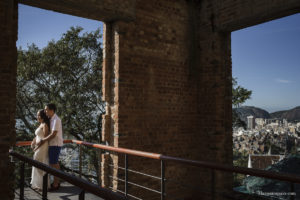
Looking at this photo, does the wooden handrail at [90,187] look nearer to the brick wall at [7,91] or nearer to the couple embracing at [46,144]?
the brick wall at [7,91]

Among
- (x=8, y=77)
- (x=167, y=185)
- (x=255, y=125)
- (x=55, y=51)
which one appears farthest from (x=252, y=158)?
(x=255, y=125)

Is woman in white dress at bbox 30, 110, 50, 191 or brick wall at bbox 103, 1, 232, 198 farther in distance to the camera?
brick wall at bbox 103, 1, 232, 198

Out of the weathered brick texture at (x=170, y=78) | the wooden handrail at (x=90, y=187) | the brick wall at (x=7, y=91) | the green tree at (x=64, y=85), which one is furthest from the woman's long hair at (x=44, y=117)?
the green tree at (x=64, y=85)

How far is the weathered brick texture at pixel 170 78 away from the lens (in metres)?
5.00

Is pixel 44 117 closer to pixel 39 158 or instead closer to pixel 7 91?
pixel 39 158

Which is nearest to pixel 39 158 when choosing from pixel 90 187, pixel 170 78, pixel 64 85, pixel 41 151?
pixel 41 151

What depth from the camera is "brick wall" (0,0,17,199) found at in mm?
3742

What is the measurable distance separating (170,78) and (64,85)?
8.89 m

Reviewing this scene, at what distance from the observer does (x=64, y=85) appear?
43.4 feet

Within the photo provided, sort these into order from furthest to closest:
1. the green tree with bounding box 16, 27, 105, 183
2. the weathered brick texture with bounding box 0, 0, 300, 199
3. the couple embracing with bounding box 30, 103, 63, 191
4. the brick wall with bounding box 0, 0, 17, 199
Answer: the green tree with bounding box 16, 27, 105, 183 < the weathered brick texture with bounding box 0, 0, 300, 199 < the couple embracing with bounding box 30, 103, 63, 191 < the brick wall with bounding box 0, 0, 17, 199

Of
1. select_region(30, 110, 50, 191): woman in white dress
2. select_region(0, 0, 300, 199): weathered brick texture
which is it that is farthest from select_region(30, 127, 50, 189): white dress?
select_region(0, 0, 300, 199): weathered brick texture

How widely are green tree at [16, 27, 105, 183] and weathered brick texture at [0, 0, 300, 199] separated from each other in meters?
7.97

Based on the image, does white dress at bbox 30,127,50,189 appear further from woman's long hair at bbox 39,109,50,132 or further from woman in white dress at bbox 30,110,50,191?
woman's long hair at bbox 39,109,50,132

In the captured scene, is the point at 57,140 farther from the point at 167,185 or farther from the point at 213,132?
the point at 213,132
